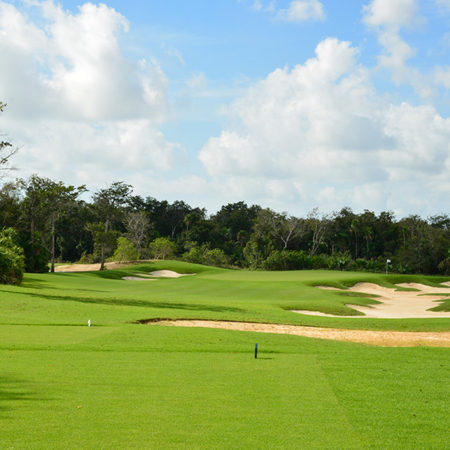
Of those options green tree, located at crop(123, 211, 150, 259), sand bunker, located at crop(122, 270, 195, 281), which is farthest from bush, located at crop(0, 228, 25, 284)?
green tree, located at crop(123, 211, 150, 259)

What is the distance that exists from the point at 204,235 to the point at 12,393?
→ 78.5m

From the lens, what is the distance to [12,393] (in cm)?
729

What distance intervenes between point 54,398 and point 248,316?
17.2 metres

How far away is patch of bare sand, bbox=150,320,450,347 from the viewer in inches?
694

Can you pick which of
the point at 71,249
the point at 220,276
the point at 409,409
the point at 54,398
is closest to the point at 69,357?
the point at 54,398

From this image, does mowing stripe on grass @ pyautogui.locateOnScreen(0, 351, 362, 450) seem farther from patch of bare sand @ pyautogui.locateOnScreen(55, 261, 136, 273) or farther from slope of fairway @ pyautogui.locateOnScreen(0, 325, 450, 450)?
patch of bare sand @ pyautogui.locateOnScreen(55, 261, 136, 273)

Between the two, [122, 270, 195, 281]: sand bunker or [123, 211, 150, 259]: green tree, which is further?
[123, 211, 150, 259]: green tree

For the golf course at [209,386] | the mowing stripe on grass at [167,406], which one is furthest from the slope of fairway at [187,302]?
the mowing stripe on grass at [167,406]

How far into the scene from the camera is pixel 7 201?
4634 cm

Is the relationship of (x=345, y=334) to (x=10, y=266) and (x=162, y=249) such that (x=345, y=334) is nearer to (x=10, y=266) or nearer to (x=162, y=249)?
(x=10, y=266)

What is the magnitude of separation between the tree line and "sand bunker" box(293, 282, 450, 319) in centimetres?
2064

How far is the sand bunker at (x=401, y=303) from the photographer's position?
97.3ft

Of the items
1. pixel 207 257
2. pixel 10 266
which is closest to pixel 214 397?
pixel 10 266

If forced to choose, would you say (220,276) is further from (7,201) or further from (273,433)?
(273,433)
